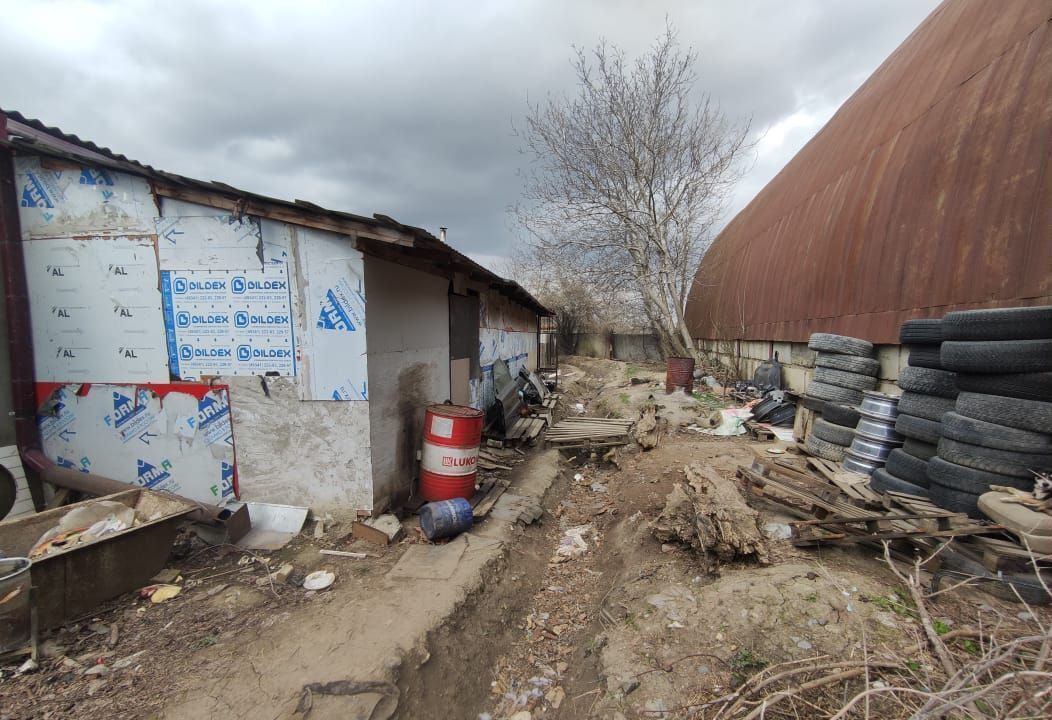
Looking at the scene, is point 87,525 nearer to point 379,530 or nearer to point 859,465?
point 379,530

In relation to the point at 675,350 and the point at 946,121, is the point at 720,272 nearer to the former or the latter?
the point at 675,350

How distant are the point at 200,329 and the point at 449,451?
3.08 m

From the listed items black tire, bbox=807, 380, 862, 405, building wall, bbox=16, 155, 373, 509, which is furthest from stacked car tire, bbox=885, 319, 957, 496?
building wall, bbox=16, 155, 373, 509

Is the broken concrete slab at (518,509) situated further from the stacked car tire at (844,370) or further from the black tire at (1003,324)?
the black tire at (1003,324)

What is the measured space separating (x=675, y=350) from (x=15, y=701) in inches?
663

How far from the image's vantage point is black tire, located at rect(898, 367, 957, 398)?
4091 mm

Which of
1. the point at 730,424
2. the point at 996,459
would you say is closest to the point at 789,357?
the point at 730,424

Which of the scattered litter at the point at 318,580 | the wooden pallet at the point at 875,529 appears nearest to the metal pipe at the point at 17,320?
the scattered litter at the point at 318,580

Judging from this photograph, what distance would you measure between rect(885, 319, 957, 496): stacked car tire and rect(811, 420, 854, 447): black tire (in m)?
1.11

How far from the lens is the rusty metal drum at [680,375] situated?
10992 millimetres

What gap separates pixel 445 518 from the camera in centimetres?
462

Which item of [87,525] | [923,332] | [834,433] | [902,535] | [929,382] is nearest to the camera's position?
[902,535]

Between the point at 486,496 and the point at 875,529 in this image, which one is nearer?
the point at 875,529

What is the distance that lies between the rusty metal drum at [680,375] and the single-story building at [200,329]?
7894 mm
